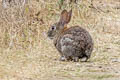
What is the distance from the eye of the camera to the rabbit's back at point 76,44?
7.70 m

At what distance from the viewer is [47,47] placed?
8.80 metres

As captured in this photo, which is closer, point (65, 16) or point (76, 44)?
point (76, 44)

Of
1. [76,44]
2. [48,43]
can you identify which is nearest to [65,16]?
[76,44]

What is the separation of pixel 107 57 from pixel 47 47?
1213 millimetres

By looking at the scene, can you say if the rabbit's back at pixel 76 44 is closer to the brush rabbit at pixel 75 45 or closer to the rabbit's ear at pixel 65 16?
the brush rabbit at pixel 75 45

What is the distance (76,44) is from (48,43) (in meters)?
1.39

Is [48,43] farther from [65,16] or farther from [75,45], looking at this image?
[75,45]

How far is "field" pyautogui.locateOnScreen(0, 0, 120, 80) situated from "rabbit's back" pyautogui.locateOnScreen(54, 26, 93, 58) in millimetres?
198

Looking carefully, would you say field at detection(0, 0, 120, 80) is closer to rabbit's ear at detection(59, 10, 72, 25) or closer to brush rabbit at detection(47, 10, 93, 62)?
brush rabbit at detection(47, 10, 93, 62)

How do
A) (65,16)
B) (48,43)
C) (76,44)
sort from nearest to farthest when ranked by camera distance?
1. (76,44)
2. (65,16)
3. (48,43)

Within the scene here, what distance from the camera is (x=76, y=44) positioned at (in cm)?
772

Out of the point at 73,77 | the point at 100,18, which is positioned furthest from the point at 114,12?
the point at 73,77

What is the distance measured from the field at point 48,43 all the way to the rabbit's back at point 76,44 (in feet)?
0.65

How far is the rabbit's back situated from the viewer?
25.3 feet
